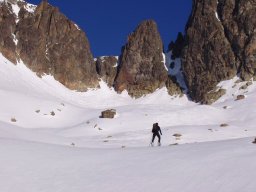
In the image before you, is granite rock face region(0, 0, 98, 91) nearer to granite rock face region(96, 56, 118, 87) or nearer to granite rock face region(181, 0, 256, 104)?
granite rock face region(96, 56, 118, 87)

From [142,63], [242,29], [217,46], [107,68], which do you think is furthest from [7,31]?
[242,29]

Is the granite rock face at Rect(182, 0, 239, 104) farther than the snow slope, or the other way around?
the granite rock face at Rect(182, 0, 239, 104)

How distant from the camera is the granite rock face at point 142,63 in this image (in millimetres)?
96438

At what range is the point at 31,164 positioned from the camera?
1714 cm

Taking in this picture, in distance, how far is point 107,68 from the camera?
104m

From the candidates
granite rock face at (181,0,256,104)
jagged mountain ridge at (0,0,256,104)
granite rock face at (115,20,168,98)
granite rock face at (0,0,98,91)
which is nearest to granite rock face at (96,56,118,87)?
jagged mountain ridge at (0,0,256,104)

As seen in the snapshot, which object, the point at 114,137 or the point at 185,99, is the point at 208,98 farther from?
the point at 114,137

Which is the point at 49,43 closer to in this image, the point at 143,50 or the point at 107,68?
the point at 107,68

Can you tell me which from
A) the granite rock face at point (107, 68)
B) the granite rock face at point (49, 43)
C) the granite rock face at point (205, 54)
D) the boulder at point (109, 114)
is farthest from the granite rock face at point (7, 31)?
the granite rock face at point (205, 54)

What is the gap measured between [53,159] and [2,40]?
2718 inches

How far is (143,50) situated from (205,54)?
17.5 m

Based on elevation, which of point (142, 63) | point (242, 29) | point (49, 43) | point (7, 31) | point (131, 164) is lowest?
point (131, 164)

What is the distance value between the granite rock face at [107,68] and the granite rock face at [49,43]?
214 cm

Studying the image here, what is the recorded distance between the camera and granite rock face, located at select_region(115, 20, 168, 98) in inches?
3797
